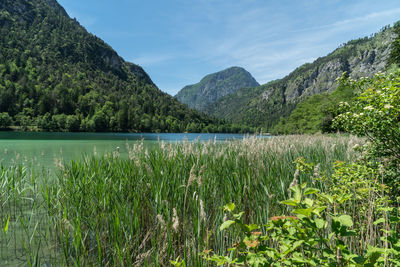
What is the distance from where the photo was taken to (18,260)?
346cm

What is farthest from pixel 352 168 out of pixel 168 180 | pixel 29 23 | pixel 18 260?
pixel 29 23

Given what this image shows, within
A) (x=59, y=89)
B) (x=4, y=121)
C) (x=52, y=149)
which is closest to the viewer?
(x=52, y=149)

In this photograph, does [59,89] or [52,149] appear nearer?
[52,149]

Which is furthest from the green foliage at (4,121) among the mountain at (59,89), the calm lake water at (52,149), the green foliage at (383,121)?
the green foliage at (383,121)

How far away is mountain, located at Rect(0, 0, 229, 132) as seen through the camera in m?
95.5

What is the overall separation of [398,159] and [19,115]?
119755 millimetres

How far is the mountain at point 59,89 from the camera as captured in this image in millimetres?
95494

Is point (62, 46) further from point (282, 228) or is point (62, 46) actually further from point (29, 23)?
point (282, 228)

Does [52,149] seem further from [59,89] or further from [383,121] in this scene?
[59,89]

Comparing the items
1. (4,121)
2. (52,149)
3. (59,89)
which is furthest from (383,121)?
(59,89)

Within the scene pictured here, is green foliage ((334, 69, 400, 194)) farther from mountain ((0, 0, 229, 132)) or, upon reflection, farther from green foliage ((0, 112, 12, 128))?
green foliage ((0, 112, 12, 128))

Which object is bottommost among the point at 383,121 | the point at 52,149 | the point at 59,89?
the point at 52,149

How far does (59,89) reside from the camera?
4464 inches

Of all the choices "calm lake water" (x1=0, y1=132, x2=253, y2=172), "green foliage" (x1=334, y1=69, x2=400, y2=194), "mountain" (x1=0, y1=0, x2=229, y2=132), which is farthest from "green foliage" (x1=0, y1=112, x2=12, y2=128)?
"green foliage" (x1=334, y1=69, x2=400, y2=194)
